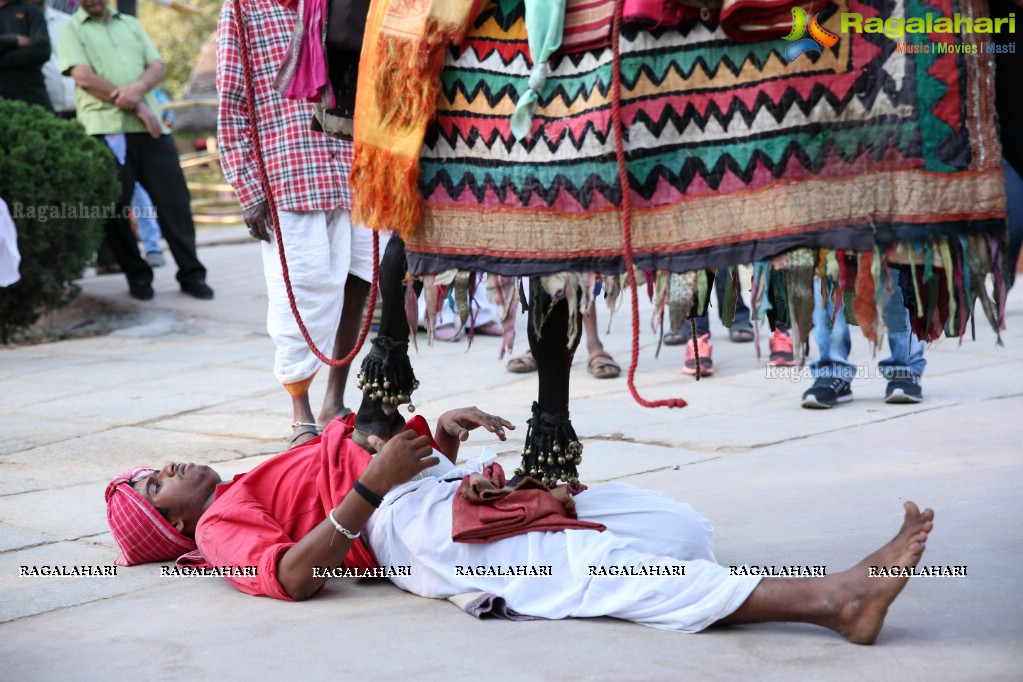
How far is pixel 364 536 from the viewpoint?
122 inches

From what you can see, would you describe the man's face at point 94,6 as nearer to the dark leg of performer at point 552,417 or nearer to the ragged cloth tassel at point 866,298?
the dark leg of performer at point 552,417

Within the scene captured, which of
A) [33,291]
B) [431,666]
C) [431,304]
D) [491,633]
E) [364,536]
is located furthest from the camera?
[33,291]

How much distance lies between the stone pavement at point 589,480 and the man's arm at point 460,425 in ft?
1.60

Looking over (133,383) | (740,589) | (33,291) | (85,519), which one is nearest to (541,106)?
(740,589)

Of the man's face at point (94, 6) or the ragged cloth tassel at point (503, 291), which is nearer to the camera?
the ragged cloth tassel at point (503, 291)

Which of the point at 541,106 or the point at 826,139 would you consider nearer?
the point at 826,139

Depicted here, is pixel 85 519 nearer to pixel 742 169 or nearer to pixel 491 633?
pixel 491 633

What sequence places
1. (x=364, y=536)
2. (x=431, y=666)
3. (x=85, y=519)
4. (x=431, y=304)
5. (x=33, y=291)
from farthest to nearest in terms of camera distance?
(x=33, y=291)
(x=85, y=519)
(x=364, y=536)
(x=431, y=304)
(x=431, y=666)

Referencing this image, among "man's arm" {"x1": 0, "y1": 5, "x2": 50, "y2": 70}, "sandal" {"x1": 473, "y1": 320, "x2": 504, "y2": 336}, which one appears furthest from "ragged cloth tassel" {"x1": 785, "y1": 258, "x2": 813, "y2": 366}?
"man's arm" {"x1": 0, "y1": 5, "x2": 50, "y2": 70}

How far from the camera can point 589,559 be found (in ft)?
8.93

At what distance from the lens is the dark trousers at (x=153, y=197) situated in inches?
335

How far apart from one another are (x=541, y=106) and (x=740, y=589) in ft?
3.65

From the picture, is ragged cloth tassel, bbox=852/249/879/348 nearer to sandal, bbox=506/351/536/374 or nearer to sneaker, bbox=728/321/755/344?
sandal, bbox=506/351/536/374

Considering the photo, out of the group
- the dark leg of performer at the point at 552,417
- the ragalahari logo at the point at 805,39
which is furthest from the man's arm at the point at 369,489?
the ragalahari logo at the point at 805,39
